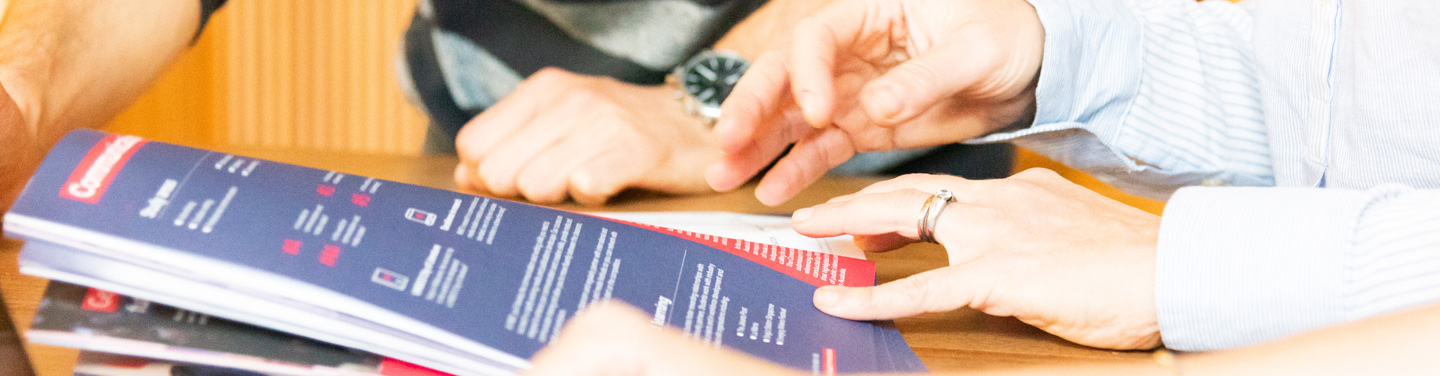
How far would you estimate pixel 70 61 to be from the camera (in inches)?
23.0

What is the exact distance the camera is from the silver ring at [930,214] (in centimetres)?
50

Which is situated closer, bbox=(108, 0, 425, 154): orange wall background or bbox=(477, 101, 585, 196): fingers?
bbox=(477, 101, 585, 196): fingers

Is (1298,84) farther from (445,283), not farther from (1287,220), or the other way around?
(445,283)

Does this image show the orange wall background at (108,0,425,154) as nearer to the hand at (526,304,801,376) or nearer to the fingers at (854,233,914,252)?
the fingers at (854,233,914,252)

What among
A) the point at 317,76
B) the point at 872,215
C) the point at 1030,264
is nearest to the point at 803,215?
the point at 872,215

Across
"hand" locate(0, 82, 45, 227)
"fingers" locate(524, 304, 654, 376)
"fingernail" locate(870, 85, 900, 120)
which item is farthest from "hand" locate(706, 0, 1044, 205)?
"hand" locate(0, 82, 45, 227)

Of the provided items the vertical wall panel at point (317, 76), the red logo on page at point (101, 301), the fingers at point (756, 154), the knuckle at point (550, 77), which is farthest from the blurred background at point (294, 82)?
the red logo on page at point (101, 301)

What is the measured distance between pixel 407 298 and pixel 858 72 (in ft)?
1.68

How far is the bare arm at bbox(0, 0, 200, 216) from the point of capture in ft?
1.66

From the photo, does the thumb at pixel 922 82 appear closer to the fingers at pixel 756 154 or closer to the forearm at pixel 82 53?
the fingers at pixel 756 154

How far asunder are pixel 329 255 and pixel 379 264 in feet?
0.07

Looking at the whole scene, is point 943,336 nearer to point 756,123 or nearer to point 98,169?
point 756,123

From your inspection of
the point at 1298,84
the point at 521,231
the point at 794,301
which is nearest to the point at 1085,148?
the point at 1298,84

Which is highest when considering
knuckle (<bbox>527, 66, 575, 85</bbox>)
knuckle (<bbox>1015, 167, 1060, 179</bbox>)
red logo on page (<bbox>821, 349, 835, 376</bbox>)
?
knuckle (<bbox>1015, 167, 1060, 179</bbox>)
